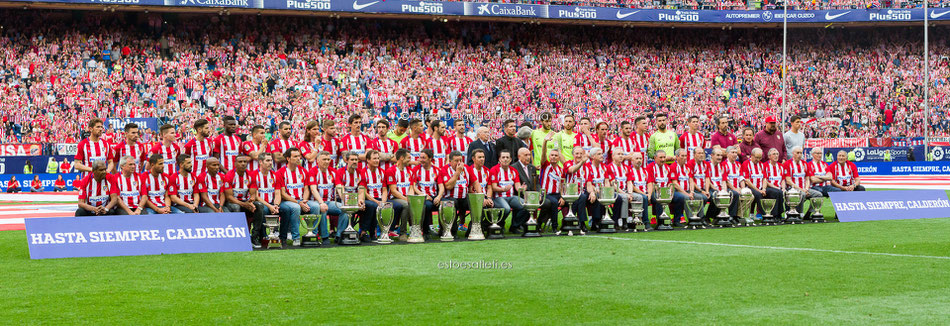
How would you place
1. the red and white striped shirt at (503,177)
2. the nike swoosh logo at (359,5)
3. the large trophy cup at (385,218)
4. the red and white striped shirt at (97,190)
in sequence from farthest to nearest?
1. the nike swoosh logo at (359,5)
2. the red and white striped shirt at (503,177)
3. the large trophy cup at (385,218)
4. the red and white striped shirt at (97,190)

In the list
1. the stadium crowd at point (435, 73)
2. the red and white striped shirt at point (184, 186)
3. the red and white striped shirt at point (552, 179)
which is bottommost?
the red and white striped shirt at point (552, 179)

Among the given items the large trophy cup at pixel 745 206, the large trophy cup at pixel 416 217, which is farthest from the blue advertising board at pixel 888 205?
the large trophy cup at pixel 416 217

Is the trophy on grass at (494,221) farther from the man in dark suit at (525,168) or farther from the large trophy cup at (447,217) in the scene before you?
the man in dark suit at (525,168)

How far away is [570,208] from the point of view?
12914mm

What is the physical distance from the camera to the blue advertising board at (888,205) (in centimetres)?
1487

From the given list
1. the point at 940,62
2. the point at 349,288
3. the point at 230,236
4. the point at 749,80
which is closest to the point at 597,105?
the point at 749,80

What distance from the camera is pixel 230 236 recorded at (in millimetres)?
11102

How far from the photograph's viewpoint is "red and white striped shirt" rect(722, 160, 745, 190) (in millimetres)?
14664

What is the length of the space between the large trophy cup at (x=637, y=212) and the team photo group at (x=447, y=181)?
16 millimetres

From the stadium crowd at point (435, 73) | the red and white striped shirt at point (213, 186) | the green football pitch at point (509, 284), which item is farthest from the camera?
the stadium crowd at point (435, 73)

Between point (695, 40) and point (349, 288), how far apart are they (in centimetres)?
3803

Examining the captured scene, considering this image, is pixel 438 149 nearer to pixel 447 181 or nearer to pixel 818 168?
pixel 447 181

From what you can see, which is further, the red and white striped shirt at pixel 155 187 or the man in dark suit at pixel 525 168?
the man in dark suit at pixel 525 168

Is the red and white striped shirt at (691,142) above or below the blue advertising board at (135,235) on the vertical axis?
above
